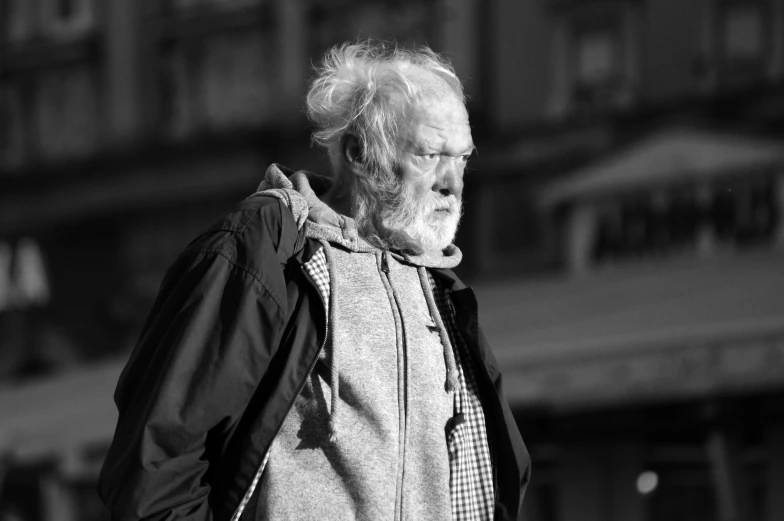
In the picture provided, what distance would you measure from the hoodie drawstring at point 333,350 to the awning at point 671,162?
278 inches

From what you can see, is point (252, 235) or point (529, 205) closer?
point (252, 235)

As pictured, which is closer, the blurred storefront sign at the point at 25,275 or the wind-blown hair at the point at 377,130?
the wind-blown hair at the point at 377,130

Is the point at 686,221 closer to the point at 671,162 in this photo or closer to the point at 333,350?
the point at 671,162

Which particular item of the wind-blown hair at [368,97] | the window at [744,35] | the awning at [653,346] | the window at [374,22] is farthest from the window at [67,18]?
the wind-blown hair at [368,97]

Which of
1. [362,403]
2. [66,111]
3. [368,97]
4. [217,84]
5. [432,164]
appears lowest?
[66,111]

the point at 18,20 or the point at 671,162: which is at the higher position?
the point at 18,20

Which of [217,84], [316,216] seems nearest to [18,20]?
[217,84]

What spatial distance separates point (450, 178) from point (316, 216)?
0.88 ft

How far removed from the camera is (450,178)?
2580mm

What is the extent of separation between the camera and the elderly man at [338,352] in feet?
7.21

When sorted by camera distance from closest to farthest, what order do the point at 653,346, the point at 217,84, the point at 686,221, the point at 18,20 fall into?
the point at 653,346
the point at 686,221
the point at 217,84
the point at 18,20

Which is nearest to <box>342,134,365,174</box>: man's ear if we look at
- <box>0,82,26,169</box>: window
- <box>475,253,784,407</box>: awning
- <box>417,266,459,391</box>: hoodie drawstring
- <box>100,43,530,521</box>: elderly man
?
<box>100,43,530,521</box>: elderly man

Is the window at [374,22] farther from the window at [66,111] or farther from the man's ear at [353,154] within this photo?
the man's ear at [353,154]

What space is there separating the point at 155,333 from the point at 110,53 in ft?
38.6
